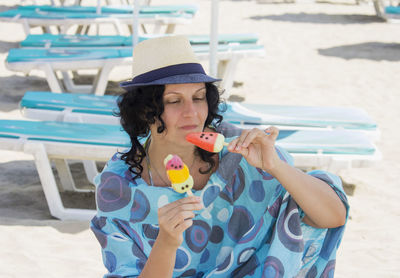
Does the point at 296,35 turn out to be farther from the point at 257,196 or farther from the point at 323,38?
the point at 257,196

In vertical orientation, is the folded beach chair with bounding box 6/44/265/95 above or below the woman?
below

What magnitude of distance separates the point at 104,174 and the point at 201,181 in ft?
1.22

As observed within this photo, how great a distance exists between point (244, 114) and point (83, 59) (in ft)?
8.14

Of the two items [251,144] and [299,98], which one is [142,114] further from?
[299,98]

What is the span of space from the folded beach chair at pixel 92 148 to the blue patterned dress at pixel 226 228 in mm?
1865

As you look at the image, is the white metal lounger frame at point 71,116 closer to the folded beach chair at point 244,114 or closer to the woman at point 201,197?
the folded beach chair at point 244,114

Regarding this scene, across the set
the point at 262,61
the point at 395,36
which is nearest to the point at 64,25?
the point at 262,61

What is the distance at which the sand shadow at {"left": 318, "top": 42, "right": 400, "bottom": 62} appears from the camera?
9.95 metres

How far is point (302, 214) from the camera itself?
2.11 m

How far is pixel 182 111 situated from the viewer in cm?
198

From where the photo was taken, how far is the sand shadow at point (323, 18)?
556 inches

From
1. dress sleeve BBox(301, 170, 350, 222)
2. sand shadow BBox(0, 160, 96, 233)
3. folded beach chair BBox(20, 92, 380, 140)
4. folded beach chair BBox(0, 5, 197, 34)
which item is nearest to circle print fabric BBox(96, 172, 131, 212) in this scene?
dress sleeve BBox(301, 170, 350, 222)

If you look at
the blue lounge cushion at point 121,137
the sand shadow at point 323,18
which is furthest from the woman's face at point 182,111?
the sand shadow at point 323,18

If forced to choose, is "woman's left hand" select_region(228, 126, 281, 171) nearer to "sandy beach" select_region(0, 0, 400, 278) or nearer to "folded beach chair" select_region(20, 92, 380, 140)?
"sandy beach" select_region(0, 0, 400, 278)
